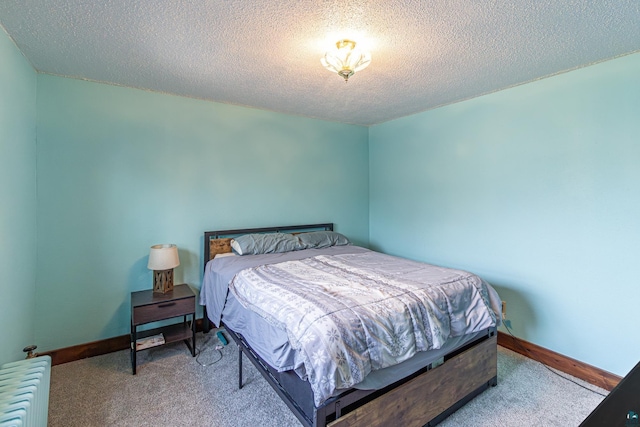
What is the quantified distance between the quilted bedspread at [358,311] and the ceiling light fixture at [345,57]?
1.50m

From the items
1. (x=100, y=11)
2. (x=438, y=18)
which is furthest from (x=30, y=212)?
(x=438, y=18)

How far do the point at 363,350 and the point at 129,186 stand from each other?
2605mm

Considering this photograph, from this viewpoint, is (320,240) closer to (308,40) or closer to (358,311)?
(358,311)

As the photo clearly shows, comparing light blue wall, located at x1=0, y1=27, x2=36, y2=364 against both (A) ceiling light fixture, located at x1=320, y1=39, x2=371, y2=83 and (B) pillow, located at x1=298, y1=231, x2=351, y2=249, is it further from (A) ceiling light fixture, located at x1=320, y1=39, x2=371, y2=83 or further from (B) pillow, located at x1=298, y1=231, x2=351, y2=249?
(B) pillow, located at x1=298, y1=231, x2=351, y2=249

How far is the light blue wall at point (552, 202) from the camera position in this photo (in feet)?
7.17

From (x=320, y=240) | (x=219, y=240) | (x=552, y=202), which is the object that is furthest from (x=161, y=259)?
(x=552, y=202)

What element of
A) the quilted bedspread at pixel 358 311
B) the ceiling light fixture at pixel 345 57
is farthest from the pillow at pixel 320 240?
the ceiling light fixture at pixel 345 57

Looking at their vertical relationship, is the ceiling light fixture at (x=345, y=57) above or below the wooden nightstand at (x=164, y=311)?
above

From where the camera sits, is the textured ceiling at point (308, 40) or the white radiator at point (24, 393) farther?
the textured ceiling at point (308, 40)

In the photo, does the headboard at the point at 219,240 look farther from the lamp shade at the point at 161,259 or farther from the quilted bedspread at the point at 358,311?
the quilted bedspread at the point at 358,311

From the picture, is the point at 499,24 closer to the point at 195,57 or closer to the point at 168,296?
the point at 195,57

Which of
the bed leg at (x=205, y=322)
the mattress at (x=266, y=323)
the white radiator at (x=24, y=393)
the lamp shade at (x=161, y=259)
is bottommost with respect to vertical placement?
the bed leg at (x=205, y=322)

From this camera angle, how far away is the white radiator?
1.29 meters

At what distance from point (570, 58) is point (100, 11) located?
3184 mm
